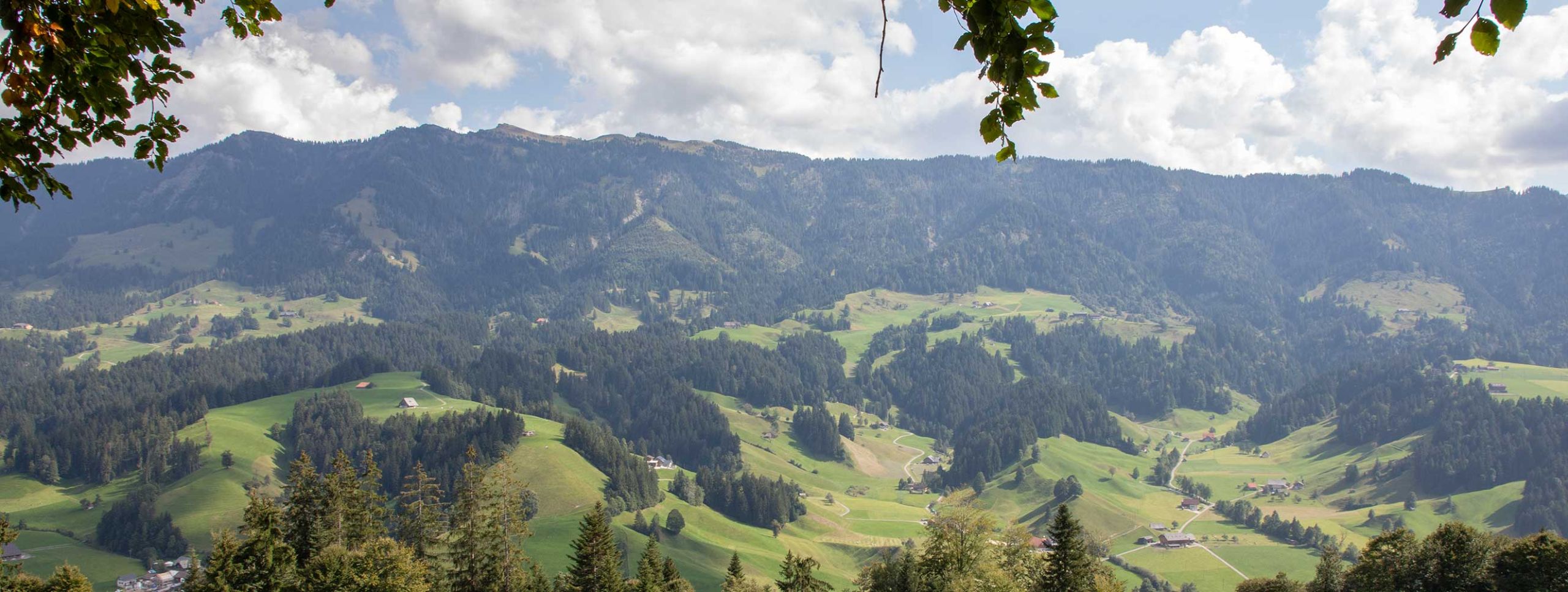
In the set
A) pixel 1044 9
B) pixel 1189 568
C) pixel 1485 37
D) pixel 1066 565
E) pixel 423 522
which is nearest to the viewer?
pixel 1485 37

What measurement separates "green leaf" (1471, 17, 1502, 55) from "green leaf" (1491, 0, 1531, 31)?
23cm

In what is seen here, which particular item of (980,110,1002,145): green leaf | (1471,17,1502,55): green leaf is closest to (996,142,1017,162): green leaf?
(980,110,1002,145): green leaf

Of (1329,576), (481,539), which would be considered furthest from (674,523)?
(1329,576)

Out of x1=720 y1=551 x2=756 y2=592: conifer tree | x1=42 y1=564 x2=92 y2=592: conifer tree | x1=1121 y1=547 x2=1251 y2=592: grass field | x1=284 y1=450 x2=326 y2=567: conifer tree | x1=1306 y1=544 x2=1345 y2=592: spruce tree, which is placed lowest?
x1=1121 y1=547 x2=1251 y2=592: grass field

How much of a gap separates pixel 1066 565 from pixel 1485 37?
59.2 m

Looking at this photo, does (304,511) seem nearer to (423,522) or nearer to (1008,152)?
(423,522)

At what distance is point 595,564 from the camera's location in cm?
6241

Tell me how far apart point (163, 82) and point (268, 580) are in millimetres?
52184

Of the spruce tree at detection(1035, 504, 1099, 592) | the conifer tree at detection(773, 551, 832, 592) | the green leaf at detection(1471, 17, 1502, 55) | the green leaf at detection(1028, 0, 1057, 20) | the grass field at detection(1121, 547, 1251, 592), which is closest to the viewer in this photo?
the green leaf at detection(1471, 17, 1502, 55)

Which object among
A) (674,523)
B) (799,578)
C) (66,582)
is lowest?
(674,523)

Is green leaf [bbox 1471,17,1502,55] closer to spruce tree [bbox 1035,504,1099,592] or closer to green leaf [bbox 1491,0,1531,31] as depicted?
green leaf [bbox 1491,0,1531,31]

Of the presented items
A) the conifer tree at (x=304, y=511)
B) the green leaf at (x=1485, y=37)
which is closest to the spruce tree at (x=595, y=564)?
the conifer tree at (x=304, y=511)

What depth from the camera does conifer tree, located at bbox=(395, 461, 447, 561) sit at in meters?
65.1

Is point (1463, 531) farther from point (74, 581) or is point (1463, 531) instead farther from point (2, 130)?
point (74, 581)
